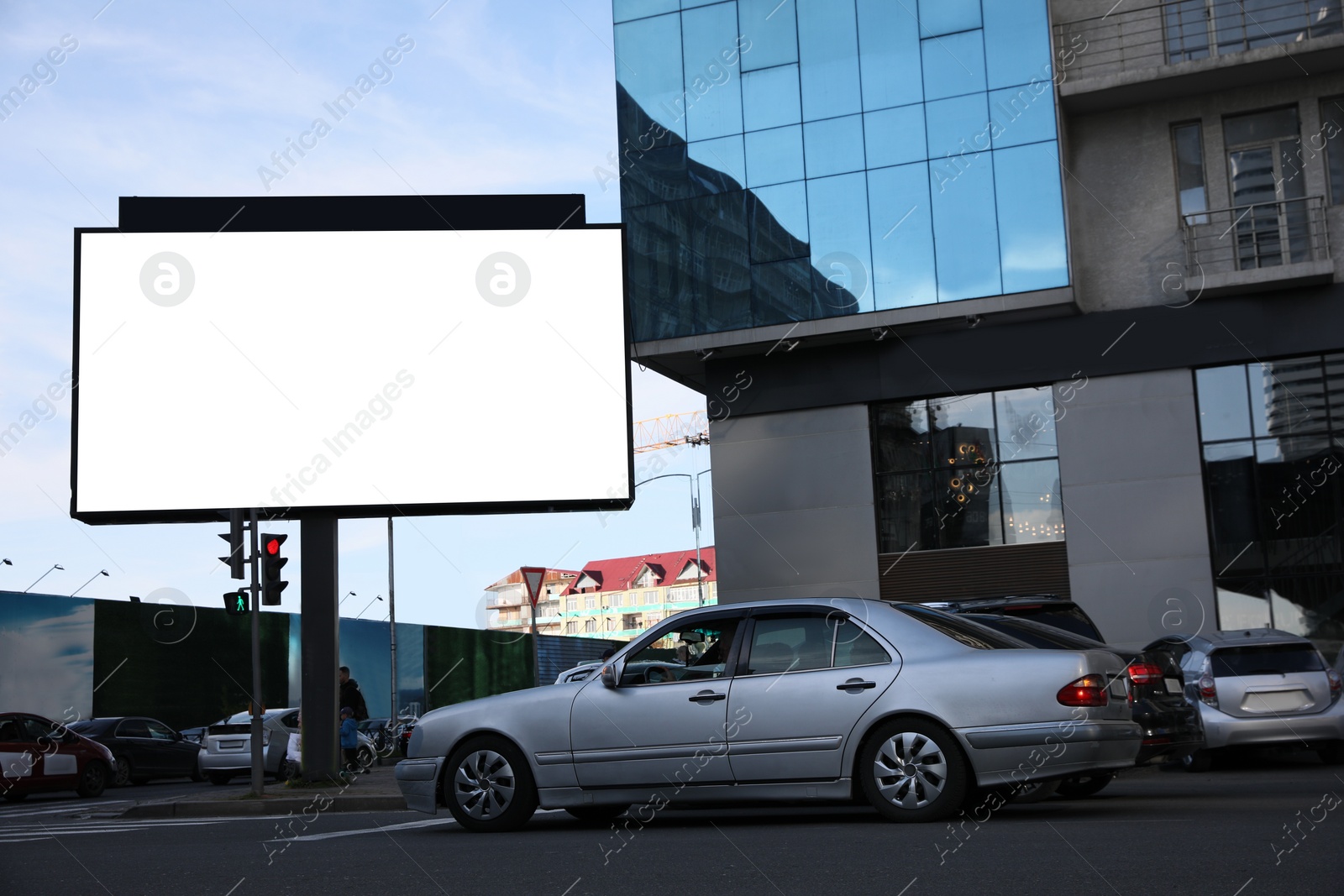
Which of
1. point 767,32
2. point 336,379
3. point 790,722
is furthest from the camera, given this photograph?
point 767,32

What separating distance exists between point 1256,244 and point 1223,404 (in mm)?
2775

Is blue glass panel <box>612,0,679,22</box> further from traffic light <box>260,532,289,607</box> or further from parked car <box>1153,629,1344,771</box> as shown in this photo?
parked car <box>1153,629,1344,771</box>

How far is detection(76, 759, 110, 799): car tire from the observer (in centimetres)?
2122

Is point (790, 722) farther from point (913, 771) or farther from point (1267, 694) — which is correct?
point (1267, 694)

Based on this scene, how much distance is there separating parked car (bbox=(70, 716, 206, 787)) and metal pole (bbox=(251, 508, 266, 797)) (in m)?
9.97

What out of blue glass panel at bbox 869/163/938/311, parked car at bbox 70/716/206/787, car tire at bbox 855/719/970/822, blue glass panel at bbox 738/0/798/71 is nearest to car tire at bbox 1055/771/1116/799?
car tire at bbox 855/719/970/822

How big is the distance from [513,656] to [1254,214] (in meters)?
26.1

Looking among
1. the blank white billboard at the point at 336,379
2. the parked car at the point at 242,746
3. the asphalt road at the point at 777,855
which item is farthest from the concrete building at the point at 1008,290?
the asphalt road at the point at 777,855

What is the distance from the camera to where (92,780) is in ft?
70.1

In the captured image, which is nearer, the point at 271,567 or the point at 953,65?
the point at 271,567

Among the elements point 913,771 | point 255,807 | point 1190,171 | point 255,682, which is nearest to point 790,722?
point 913,771

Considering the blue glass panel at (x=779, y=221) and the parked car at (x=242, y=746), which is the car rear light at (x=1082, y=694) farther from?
the blue glass panel at (x=779, y=221)

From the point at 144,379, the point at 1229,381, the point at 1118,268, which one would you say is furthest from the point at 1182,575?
the point at 144,379

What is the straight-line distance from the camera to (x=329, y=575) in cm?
1736
